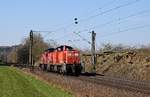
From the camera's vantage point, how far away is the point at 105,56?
7706cm

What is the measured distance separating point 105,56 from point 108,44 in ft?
66.8

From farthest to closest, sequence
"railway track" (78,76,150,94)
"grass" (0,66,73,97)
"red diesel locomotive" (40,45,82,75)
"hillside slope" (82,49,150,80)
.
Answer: "red diesel locomotive" (40,45,82,75) → "hillside slope" (82,49,150,80) → "railway track" (78,76,150,94) → "grass" (0,66,73,97)

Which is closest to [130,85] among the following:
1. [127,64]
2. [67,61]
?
[67,61]

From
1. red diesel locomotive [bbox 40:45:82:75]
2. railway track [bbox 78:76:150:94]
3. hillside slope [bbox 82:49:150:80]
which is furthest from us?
red diesel locomotive [bbox 40:45:82:75]

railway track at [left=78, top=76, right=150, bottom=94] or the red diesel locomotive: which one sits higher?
the red diesel locomotive

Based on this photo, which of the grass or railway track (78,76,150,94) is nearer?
the grass

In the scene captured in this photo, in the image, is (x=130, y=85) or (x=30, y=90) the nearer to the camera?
(x=30, y=90)

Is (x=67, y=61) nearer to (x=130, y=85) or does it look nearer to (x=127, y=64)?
(x=127, y=64)

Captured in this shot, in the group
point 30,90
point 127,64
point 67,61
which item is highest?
point 67,61

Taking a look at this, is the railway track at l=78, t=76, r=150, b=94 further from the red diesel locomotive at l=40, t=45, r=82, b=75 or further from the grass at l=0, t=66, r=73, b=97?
the red diesel locomotive at l=40, t=45, r=82, b=75

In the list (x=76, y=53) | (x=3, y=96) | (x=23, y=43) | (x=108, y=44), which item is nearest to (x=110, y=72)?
(x=76, y=53)

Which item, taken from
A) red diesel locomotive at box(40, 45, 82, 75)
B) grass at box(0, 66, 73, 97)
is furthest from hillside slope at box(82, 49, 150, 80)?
grass at box(0, 66, 73, 97)

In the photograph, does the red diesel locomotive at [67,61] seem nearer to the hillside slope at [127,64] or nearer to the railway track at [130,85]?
the hillside slope at [127,64]

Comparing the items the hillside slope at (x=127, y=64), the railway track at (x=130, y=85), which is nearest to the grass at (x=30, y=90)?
the railway track at (x=130, y=85)
